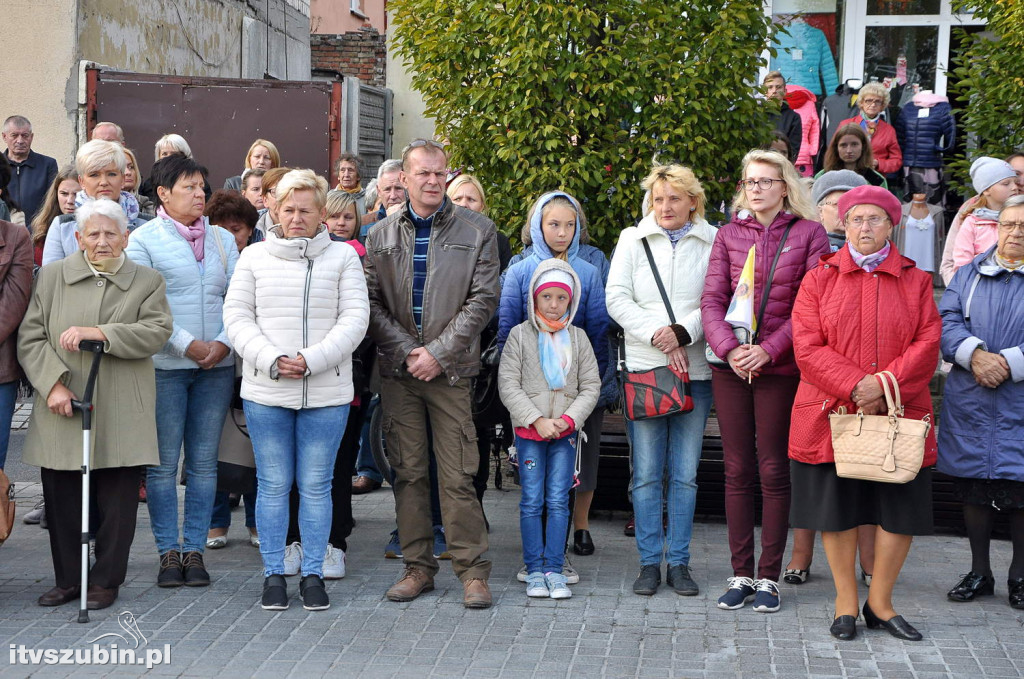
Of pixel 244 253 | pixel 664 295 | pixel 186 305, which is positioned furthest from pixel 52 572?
pixel 664 295

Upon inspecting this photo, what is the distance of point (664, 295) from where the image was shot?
6.00m

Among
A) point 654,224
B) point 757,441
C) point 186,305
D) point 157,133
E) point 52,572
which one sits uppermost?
point 157,133

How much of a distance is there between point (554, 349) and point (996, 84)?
5494 mm

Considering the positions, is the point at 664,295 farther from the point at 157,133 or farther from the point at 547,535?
the point at 157,133

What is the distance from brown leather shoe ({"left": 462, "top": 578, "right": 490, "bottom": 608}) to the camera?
Result: 5645 mm

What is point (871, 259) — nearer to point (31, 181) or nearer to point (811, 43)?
point (31, 181)

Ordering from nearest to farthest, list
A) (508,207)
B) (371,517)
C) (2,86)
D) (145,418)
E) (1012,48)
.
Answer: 1. (145,418)
2. (371,517)
3. (508,207)
4. (1012,48)
5. (2,86)

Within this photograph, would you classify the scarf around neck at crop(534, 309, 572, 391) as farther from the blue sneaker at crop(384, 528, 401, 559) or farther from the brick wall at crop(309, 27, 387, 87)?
the brick wall at crop(309, 27, 387, 87)

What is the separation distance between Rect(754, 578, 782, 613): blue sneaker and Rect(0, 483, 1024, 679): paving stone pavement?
0.16ft

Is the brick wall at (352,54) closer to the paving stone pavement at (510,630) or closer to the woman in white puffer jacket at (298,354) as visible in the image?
the paving stone pavement at (510,630)

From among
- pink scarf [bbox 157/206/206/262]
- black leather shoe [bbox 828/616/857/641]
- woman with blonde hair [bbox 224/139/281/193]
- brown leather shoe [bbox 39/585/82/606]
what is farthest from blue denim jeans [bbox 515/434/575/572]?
woman with blonde hair [bbox 224/139/281/193]

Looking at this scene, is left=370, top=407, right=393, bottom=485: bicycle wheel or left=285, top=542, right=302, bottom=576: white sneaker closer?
left=285, top=542, right=302, bottom=576: white sneaker

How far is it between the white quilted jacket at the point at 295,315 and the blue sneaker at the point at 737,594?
6.77 feet

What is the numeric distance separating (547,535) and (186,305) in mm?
2144
